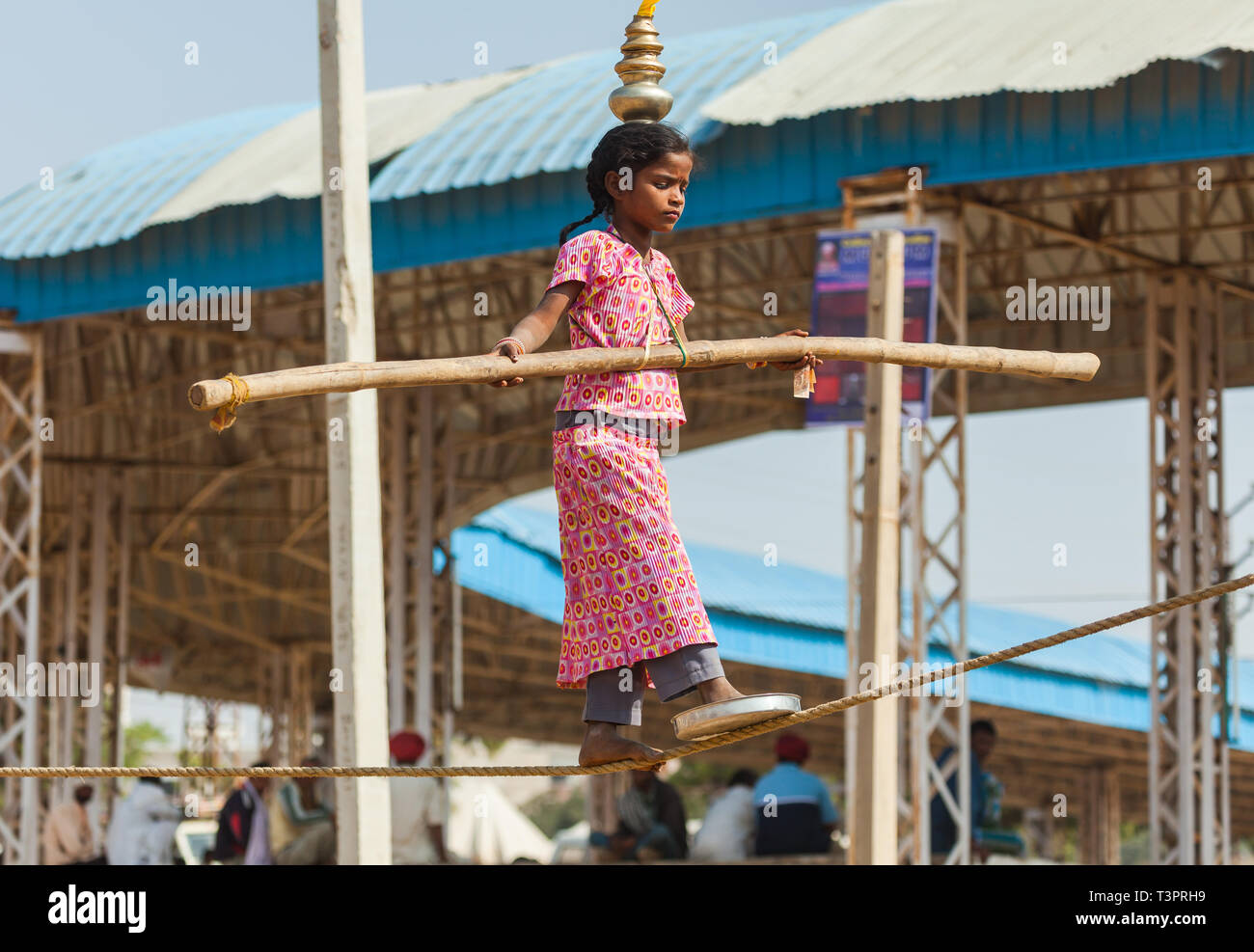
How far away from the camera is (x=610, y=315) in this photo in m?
5.18

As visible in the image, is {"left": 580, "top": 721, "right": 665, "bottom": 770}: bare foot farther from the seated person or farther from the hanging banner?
the seated person

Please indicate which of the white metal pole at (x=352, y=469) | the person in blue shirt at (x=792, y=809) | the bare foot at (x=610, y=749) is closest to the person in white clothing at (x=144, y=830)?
the person in blue shirt at (x=792, y=809)

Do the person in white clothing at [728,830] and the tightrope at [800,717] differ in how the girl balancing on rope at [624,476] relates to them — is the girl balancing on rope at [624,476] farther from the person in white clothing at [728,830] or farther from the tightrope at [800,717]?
the person in white clothing at [728,830]

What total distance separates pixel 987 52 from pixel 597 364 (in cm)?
940

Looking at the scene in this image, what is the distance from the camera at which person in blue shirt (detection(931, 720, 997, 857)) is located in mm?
13367

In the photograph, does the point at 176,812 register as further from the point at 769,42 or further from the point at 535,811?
the point at 535,811

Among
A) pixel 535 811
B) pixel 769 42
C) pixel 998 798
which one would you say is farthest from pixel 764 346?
pixel 535 811

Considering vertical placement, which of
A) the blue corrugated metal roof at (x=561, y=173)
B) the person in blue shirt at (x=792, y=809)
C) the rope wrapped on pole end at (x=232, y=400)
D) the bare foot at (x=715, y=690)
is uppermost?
the blue corrugated metal roof at (x=561, y=173)

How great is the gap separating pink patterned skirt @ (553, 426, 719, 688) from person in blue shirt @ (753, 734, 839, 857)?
23.7ft

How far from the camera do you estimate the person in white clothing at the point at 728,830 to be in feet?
42.0

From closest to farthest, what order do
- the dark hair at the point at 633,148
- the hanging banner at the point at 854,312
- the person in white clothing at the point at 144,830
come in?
1. the dark hair at the point at 633,148
2. the hanging banner at the point at 854,312
3. the person in white clothing at the point at 144,830

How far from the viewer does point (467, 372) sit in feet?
15.9

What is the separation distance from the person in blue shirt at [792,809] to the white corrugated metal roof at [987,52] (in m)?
4.40

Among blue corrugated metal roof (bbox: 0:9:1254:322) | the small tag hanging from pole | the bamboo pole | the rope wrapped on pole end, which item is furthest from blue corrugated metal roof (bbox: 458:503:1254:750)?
the rope wrapped on pole end
